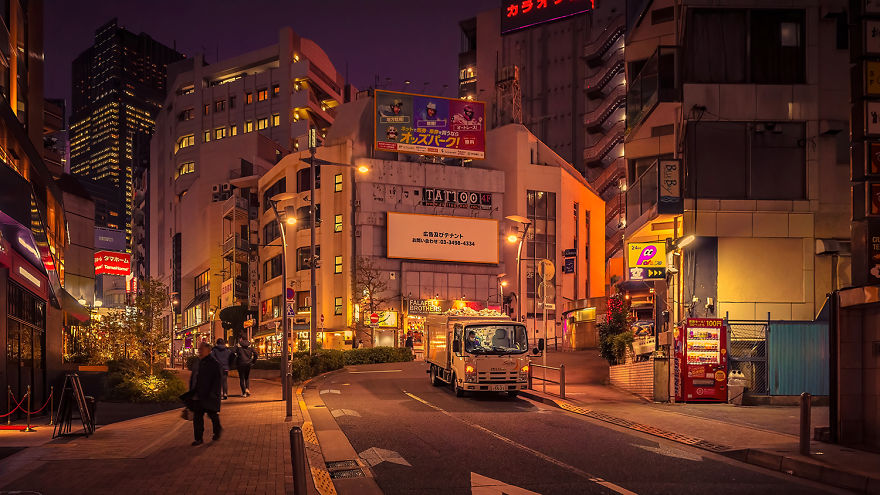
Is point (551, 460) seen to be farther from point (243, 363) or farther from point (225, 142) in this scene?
point (225, 142)

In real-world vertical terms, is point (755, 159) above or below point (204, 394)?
above

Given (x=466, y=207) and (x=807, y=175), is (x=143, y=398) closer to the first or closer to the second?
(x=807, y=175)

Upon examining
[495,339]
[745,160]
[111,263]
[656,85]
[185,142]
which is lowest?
[495,339]

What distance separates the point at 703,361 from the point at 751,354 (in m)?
1.77

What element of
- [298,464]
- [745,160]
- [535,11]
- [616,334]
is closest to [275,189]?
[535,11]

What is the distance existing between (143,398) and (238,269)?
6550 cm

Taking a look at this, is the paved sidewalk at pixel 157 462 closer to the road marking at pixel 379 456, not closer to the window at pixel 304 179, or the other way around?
the road marking at pixel 379 456

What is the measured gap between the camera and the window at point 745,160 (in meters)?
24.3

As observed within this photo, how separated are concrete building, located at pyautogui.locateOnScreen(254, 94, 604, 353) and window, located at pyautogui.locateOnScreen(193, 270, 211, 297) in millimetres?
20249

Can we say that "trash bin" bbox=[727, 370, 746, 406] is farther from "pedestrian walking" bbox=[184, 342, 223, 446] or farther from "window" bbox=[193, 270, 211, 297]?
"window" bbox=[193, 270, 211, 297]

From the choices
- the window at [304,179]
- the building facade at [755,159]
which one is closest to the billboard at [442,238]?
the window at [304,179]

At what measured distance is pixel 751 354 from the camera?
21359mm

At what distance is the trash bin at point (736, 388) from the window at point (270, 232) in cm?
6051

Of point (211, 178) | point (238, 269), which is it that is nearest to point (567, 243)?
point (238, 269)
